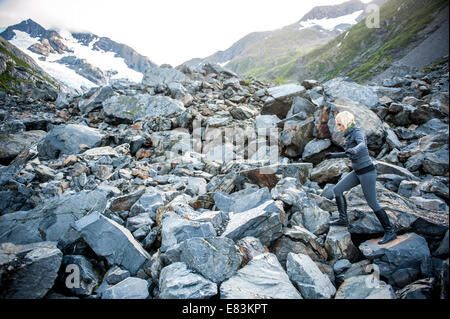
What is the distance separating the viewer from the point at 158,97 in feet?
53.6

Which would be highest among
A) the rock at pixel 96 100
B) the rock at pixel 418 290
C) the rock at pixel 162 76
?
the rock at pixel 162 76

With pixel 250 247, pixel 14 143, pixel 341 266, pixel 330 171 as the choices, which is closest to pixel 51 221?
pixel 250 247

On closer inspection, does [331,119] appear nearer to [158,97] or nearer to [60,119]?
[158,97]

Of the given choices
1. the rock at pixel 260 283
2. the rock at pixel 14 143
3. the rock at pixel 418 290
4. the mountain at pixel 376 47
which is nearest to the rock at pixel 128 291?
the rock at pixel 260 283

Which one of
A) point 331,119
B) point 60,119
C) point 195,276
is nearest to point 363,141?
point 195,276

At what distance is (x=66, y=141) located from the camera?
11.5 meters

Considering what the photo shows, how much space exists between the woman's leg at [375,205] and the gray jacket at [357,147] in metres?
0.22

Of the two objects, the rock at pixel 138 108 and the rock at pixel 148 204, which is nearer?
the rock at pixel 148 204

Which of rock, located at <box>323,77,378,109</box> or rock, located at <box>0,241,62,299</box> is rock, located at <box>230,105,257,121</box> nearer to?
rock, located at <box>323,77,378,109</box>

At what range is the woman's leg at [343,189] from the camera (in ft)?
14.2

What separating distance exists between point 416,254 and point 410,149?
507cm

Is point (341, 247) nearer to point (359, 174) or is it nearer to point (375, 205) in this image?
point (375, 205)

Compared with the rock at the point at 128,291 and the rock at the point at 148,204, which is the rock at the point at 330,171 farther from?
the rock at the point at 128,291

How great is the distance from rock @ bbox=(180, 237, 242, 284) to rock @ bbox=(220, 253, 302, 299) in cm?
15
